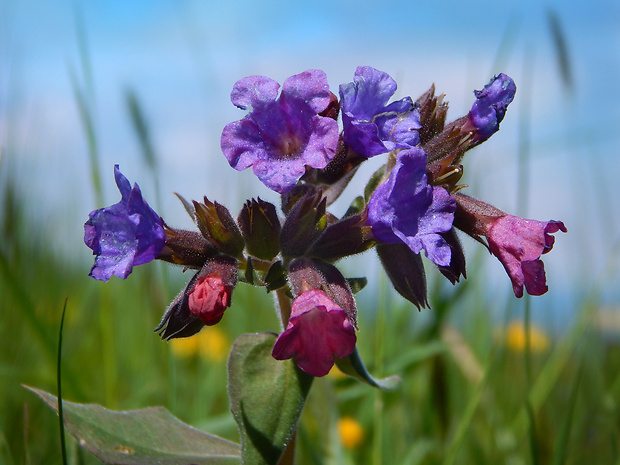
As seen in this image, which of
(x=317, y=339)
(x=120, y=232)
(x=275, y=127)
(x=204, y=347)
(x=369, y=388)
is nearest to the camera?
(x=317, y=339)

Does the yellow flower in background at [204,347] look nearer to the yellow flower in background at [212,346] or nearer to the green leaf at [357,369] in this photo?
the yellow flower in background at [212,346]

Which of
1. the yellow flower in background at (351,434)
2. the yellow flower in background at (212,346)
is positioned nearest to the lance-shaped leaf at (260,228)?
the yellow flower in background at (351,434)

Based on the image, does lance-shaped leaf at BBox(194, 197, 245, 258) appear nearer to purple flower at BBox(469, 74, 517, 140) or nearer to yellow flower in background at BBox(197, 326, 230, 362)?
purple flower at BBox(469, 74, 517, 140)

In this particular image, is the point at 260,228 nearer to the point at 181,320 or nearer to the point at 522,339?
the point at 181,320

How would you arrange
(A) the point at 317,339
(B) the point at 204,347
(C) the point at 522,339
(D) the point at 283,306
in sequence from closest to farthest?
(A) the point at 317,339 < (D) the point at 283,306 < (B) the point at 204,347 < (C) the point at 522,339

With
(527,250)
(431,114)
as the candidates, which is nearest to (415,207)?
(527,250)

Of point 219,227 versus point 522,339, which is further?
point 522,339

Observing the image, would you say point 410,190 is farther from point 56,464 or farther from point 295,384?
point 56,464

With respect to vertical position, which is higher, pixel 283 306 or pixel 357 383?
pixel 283 306
